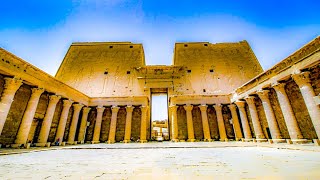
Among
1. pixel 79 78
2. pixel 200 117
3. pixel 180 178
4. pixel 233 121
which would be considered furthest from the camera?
pixel 79 78

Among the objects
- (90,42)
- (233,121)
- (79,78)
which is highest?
(90,42)

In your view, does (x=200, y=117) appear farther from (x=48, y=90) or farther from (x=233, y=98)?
(x=48, y=90)

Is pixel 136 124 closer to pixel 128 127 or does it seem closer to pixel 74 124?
pixel 128 127

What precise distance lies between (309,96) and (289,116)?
5.25ft

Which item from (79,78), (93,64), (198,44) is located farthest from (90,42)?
(198,44)

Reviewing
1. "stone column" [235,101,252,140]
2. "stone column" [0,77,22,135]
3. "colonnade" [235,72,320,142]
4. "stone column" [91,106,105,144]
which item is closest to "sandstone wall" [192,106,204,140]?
"stone column" [235,101,252,140]

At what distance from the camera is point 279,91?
888 cm

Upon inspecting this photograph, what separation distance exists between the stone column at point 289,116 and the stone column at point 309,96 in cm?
104

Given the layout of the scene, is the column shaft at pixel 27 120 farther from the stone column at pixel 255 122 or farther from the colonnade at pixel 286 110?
the stone column at pixel 255 122

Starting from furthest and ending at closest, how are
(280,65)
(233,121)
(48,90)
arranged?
(233,121) → (48,90) → (280,65)

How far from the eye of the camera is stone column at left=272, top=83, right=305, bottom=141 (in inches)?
318

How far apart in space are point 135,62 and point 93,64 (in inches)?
234

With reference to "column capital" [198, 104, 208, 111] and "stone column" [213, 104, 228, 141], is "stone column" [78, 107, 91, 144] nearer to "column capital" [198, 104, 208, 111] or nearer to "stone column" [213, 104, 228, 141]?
"column capital" [198, 104, 208, 111]

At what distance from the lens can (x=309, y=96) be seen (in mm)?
7430
